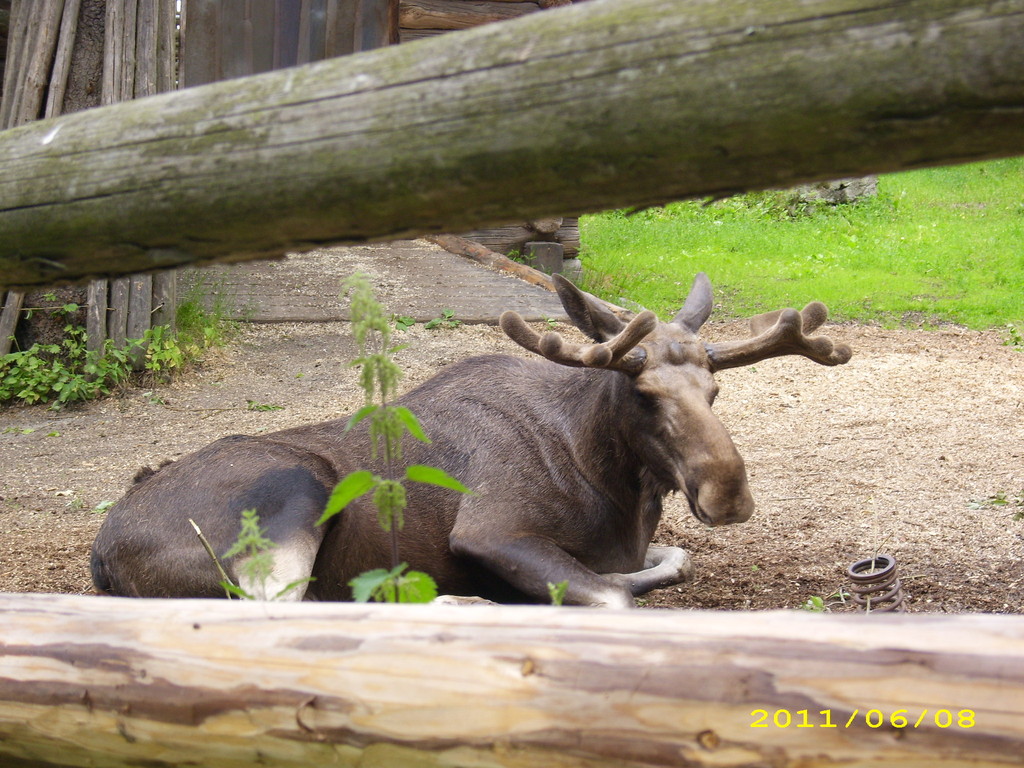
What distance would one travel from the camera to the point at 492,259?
434 inches

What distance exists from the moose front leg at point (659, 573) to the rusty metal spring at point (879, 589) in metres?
0.88

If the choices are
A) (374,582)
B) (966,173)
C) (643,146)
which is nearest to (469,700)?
(374,582)

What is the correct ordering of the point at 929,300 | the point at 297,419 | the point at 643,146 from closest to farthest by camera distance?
1. the point at 643,146
2. the point at 297,419
3. the point at 929,300

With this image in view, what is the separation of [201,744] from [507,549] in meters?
2.71

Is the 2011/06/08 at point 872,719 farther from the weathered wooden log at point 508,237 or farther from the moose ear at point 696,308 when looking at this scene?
the weathered wooden log at point 508,237

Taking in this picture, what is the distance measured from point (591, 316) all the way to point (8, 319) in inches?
223

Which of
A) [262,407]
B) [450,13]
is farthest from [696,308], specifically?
[450,13]

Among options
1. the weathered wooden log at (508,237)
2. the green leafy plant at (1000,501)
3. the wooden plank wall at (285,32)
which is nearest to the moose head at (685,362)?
the green leafy plant at (1000,501)

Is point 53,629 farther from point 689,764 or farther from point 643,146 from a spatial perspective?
point 643,146

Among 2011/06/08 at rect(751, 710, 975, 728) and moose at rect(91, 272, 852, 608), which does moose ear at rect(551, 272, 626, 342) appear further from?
2011/06/08 at rect(751, 710, 975, 728)

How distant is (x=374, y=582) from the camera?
7.73 ft

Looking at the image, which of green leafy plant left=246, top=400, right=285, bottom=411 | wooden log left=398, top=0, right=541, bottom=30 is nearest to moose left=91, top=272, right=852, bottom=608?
green leafy plant left=246, top=400, right=285, bottom=411

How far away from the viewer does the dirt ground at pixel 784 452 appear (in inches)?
208

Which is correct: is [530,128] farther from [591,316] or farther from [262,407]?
[262,407]
